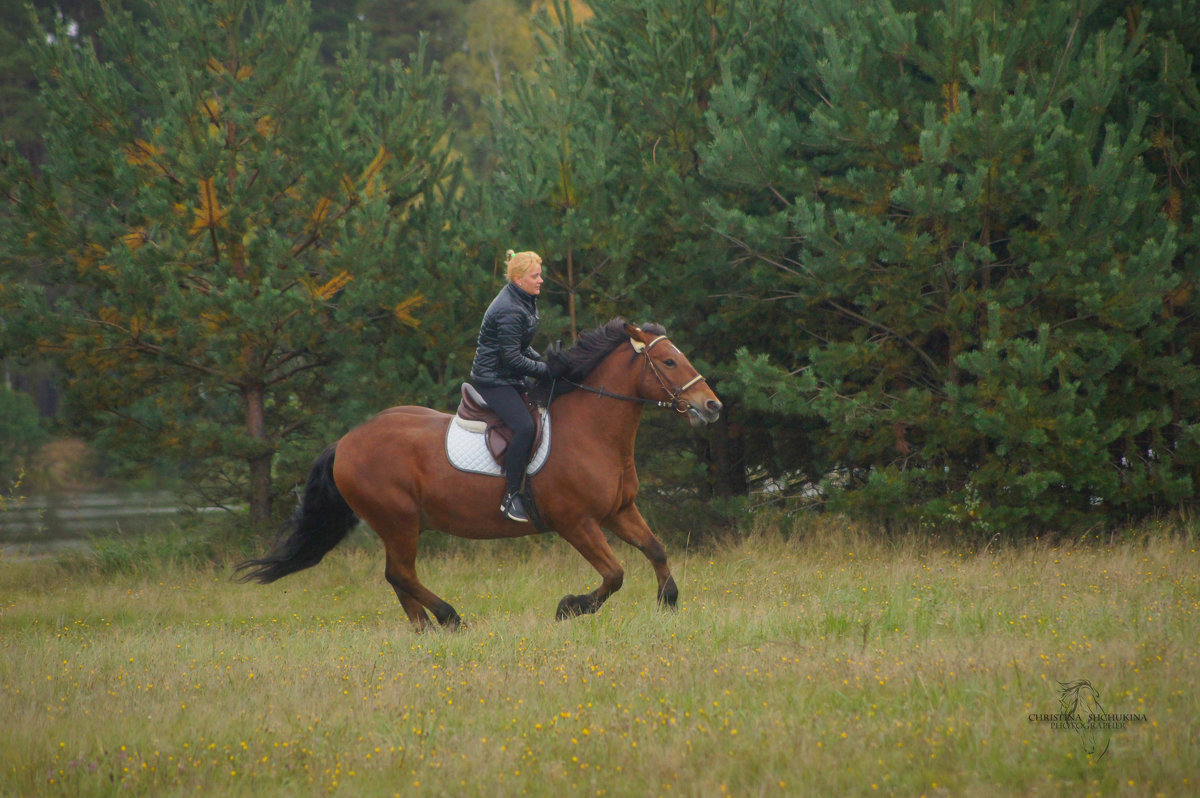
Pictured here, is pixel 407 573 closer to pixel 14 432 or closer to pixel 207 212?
pixel 207 212

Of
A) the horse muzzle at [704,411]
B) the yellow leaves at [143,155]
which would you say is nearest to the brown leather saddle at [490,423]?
the horse muzzle at [704,411]

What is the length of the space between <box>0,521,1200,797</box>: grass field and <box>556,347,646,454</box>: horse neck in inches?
51.0

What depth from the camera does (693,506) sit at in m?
13.1

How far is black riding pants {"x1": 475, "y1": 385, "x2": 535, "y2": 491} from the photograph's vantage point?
25.2ft

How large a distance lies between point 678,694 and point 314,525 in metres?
4.46

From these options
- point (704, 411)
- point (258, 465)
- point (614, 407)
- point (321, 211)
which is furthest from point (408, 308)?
point (704, 411)

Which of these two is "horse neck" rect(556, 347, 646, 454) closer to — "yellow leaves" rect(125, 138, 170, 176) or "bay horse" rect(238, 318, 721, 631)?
"bay horse" rect(238, 318, 721, 631)

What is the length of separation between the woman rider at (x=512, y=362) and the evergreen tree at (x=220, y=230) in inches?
150

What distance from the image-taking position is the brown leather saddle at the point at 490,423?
25.8ft

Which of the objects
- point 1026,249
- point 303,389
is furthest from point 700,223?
point 303,389

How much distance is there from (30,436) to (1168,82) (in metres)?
25.8

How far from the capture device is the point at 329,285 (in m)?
11.5

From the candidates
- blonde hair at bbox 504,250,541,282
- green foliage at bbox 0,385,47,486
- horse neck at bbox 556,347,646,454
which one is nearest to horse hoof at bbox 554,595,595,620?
horse neck at bbox 556,347,646,454

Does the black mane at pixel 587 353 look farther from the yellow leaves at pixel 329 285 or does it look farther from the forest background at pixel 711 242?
the yellow leaves at pixel 329 285
